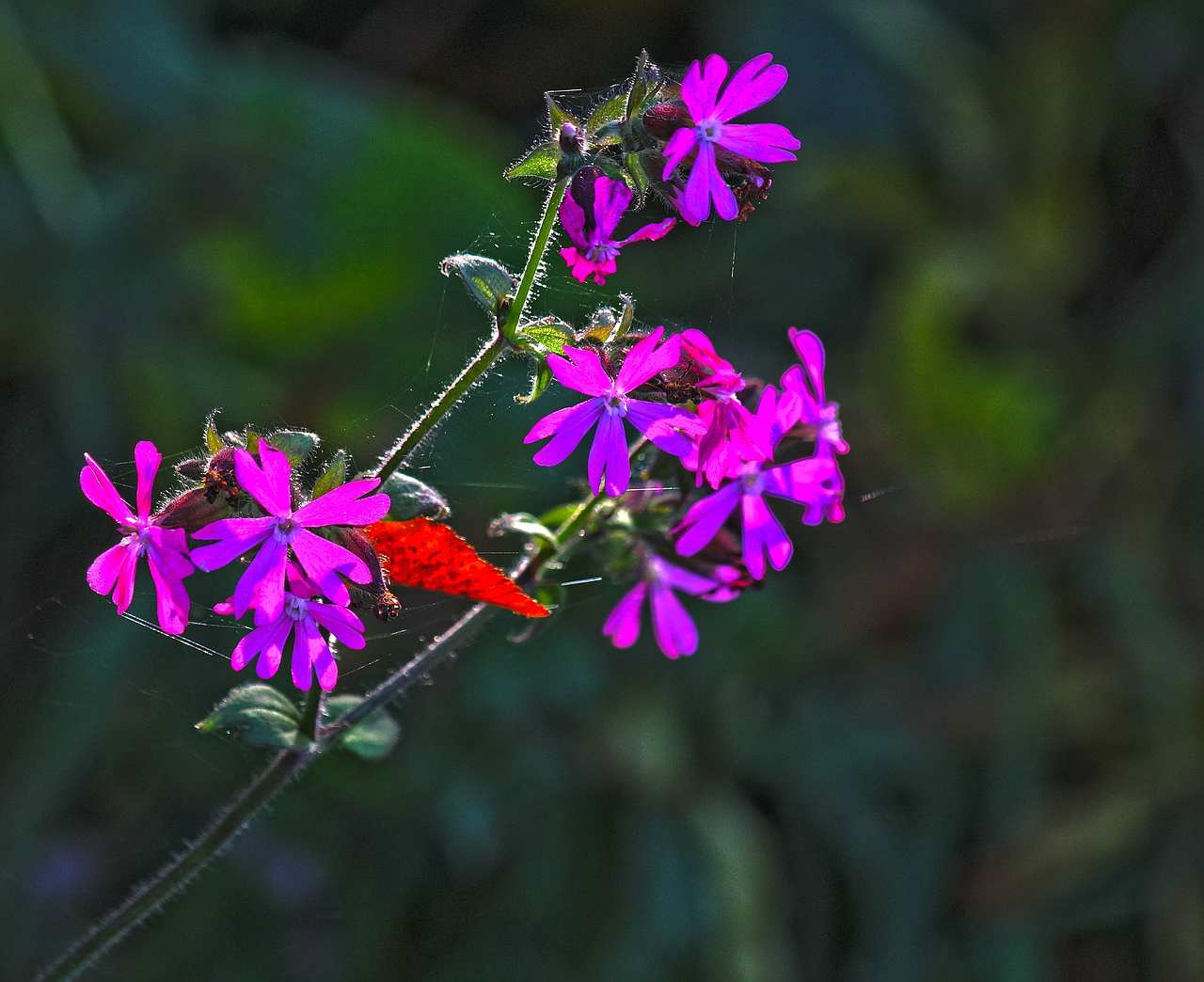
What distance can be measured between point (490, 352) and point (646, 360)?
17cm

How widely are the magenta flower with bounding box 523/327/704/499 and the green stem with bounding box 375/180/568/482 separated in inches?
3.3

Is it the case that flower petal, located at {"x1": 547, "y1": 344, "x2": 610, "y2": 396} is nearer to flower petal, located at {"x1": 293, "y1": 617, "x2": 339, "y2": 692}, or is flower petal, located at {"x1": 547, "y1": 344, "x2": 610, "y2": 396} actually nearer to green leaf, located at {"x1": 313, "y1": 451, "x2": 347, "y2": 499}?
green leaf, located at {"x1": 313, "y1": 451, "x2": 347, "y2": 499}

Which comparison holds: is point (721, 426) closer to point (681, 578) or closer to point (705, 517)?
point (705, 517)

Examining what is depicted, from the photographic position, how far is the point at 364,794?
230cm

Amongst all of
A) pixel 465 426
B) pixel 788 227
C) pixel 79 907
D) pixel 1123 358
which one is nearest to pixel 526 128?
pixel 788 227

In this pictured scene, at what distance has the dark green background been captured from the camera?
229 centimetres

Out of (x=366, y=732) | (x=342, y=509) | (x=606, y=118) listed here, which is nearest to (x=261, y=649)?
(x=342, y=509)

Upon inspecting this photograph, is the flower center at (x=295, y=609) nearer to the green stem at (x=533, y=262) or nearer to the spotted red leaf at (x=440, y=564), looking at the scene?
the spotted red leaf at (x=440, y=564)

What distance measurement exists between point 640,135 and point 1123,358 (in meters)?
2.51

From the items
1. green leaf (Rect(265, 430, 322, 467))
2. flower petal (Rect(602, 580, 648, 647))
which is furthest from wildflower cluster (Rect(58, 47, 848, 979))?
flower petal (Rect(602, 580, 648, 647))

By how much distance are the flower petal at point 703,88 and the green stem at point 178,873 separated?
0.79m

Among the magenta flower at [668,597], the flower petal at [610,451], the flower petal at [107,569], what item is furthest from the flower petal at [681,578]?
the flower petal at [107,569]

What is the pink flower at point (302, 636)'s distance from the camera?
3.05ft

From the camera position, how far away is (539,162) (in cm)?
107
